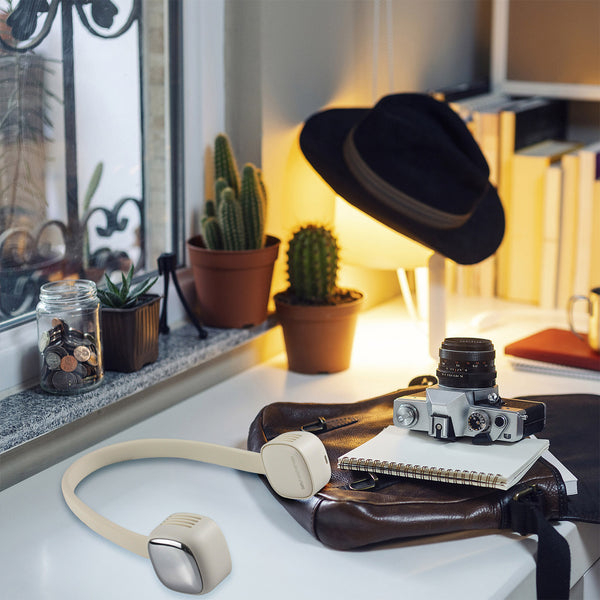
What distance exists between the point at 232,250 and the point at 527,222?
0.71 metres

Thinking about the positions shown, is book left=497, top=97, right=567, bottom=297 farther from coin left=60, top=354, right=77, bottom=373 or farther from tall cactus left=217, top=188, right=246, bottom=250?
coin left=60, top=354, right=77, bottom=373

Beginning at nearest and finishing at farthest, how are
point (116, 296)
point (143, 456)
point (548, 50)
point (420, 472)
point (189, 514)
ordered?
point (189, 514) < point (420, 472) < point (143, 456) < point (116, 296) < point (548, 50)

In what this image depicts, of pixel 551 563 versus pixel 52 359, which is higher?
pixel 52 359

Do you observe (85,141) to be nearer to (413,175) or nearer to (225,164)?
(225,164)

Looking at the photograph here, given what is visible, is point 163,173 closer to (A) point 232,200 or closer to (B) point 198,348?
(A) point 232,200

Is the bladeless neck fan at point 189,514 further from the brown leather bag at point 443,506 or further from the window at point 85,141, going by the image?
the window at point 85,141

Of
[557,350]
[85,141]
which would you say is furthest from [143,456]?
[557,350]

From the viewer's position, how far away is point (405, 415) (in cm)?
97

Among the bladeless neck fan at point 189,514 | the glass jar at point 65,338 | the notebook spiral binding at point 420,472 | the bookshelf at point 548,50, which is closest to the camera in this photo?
the bladeless neck fan at point 189,514

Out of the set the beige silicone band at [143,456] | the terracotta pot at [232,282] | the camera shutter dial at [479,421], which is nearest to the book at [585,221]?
the terracotta pot at [232,282]

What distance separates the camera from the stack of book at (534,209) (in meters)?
1.67

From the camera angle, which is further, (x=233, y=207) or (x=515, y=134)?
(x=515, y=134)

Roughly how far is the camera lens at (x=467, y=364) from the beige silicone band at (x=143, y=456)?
0.76ft

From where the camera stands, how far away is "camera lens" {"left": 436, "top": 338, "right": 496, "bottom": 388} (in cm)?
94
